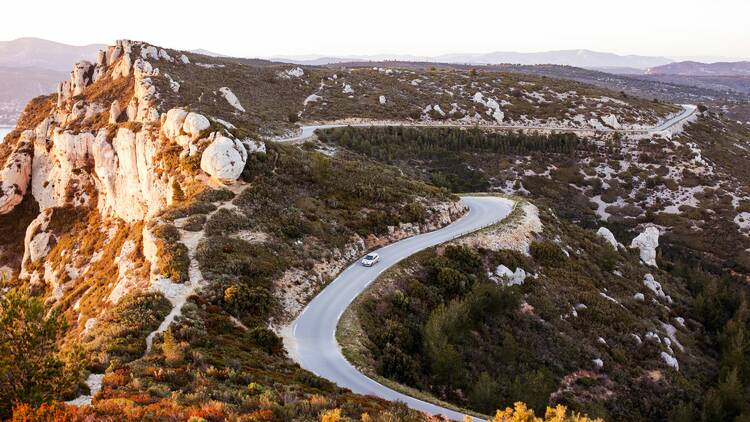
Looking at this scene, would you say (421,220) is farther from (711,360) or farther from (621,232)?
(621,232)

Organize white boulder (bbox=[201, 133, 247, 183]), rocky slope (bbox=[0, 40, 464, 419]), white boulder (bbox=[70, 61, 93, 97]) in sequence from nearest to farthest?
rocky slope (bbox=[0, 40, 464, 419]) → white boulder (bbox=[201, 133, 247, 183]) → white boulder (bbox=[70, 61, 93, 97])

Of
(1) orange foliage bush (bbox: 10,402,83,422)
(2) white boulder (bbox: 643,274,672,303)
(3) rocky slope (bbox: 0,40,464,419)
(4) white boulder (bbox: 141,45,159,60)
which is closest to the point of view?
(1) orange foliage bush (bbox: 10,402,83,422)

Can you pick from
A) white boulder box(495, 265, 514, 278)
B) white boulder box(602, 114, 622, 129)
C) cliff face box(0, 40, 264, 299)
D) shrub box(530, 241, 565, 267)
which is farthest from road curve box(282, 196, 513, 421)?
white boulder box(602, 114, 622, 129)

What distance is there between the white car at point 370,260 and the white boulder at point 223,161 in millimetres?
14826

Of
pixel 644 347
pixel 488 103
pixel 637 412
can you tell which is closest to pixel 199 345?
pixel 637 412

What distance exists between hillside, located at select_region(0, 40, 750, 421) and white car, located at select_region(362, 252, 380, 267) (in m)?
1.63

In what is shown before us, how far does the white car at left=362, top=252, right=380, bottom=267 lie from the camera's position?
34781 mm

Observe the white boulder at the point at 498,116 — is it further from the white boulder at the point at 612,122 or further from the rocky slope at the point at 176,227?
the rocky slope at the point at 176,227

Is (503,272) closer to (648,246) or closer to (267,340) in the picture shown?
(267,340)

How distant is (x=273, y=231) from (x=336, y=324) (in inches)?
432

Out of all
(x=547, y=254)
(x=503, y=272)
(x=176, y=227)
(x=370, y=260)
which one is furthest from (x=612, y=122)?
(x=176, y=227)

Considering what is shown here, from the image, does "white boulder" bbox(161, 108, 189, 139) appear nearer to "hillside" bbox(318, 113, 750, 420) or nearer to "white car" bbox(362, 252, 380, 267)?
"white car" bbox(362, 252, 380, 267)

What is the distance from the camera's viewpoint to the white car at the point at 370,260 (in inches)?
1369

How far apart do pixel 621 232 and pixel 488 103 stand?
57.2m
